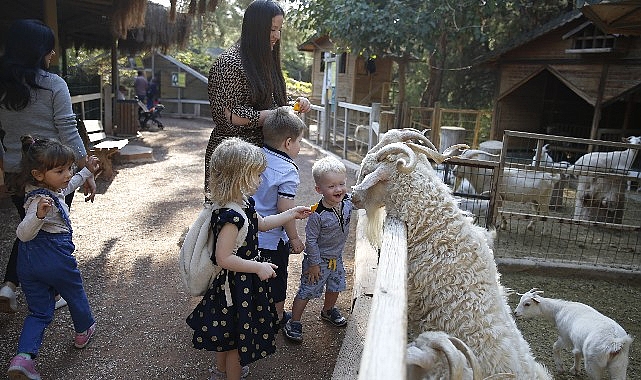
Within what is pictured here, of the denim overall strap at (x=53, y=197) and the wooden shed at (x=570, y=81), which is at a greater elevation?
the wooden shed at (x=570, y=81)

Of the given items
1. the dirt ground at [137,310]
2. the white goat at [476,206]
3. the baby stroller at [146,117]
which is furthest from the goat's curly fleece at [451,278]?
the baby stroller at [146,117]

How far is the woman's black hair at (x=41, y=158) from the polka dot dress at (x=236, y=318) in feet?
3.71

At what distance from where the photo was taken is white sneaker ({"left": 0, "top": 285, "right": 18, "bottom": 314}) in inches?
134

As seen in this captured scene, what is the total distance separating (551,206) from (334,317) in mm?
4813

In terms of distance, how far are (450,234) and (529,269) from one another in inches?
150

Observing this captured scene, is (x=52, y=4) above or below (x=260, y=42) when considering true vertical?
above

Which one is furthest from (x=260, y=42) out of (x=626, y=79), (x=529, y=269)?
(x=626, y=79)

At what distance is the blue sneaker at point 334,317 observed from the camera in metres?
3.67

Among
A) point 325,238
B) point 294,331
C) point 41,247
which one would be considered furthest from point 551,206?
point 41,247

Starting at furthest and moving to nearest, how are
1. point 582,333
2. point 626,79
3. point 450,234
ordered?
point 626,79, point 582,333, point 450,234

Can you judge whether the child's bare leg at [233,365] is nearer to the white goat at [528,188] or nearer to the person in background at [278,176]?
the person in background at [278,176]

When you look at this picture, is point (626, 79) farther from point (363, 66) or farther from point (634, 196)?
point (363, 66)

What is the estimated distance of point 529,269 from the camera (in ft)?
18.1

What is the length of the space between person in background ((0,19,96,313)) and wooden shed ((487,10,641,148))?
27.2 feet
